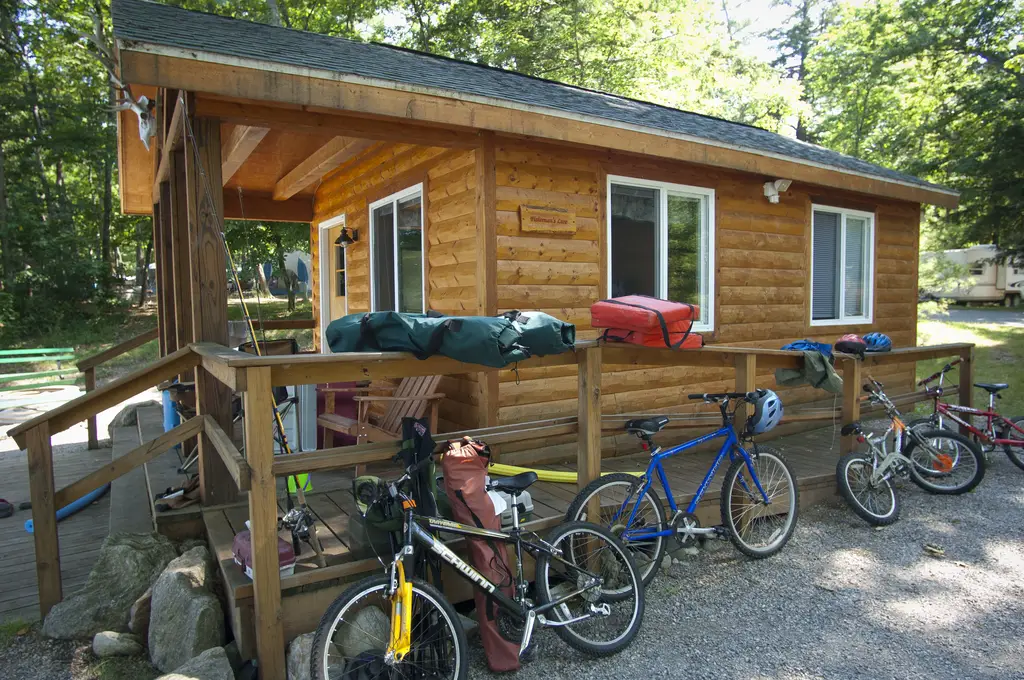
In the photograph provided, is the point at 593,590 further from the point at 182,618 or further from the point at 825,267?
the point at 825,267

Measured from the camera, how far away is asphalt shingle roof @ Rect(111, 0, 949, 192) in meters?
3.81

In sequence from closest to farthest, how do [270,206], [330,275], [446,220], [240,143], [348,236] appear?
[240,143] < [446,220] < [348,236] < [330,275] < [270,206]

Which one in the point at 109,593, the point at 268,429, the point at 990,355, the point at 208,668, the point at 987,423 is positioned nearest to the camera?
the point at 208,668

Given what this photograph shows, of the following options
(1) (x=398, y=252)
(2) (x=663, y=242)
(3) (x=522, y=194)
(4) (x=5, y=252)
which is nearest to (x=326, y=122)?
(3) (x=522, y=194)

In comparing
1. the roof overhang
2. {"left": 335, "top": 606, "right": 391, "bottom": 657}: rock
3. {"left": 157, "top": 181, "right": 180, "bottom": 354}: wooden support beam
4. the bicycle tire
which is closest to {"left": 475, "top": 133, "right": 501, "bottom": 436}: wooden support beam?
the roof overhang

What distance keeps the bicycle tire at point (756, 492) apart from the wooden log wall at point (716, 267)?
1.51 metres

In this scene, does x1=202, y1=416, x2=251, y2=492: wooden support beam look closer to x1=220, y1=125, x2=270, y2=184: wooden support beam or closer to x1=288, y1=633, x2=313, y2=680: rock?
x1=288, y1=633, x2=313, y2=680: rock

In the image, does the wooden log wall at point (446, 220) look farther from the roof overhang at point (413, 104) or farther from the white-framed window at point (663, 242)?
the white-framed window at point (663, 242)

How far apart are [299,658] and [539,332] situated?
1.74m

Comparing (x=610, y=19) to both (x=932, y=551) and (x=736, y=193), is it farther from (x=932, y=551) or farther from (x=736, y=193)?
(x=932, y=551)

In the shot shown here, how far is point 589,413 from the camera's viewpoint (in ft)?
11.8

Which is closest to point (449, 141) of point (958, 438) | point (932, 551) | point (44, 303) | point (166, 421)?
point (166, 421)

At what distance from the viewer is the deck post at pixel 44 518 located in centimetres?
331

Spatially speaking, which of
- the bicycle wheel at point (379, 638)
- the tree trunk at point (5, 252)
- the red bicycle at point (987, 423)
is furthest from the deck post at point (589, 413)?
the tree trunk at point (5, 252)
